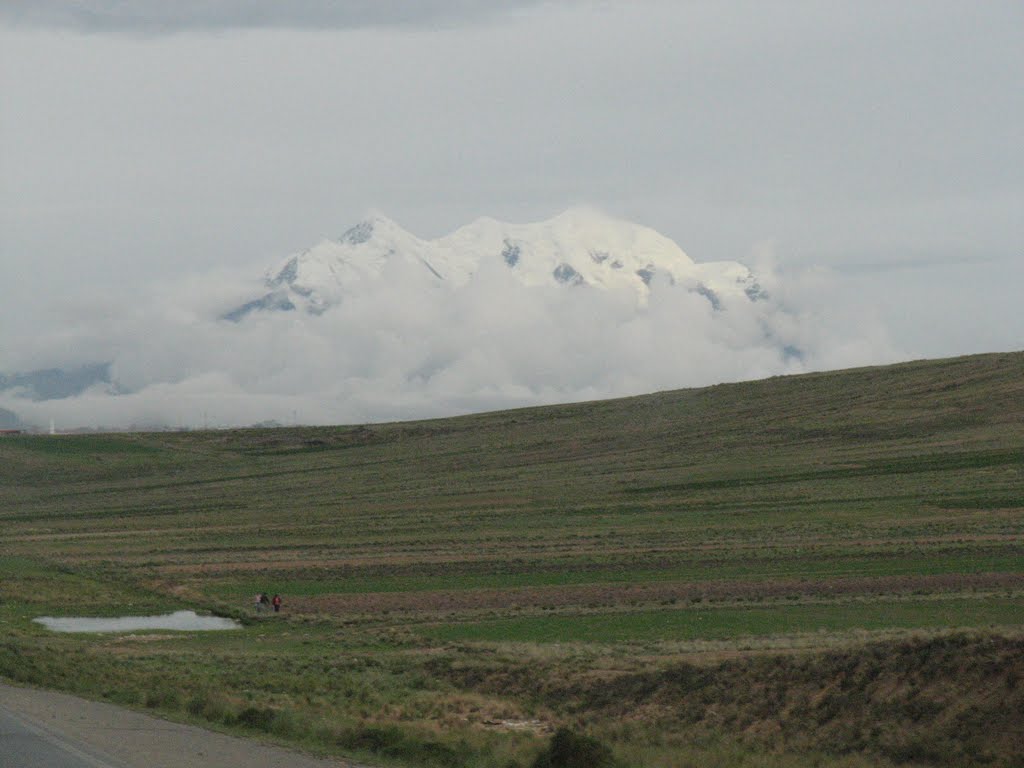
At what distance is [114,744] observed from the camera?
2125 cm

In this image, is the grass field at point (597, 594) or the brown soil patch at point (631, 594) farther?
the brown soil patch at point (631, 594)

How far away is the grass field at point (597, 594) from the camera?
24.4 meters

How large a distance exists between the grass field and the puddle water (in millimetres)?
1476

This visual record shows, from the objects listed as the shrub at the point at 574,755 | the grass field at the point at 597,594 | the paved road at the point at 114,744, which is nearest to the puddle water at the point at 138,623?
the grass field at the point at 597,594

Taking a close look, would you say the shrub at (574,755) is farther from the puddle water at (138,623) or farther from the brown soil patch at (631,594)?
the puddle water at (138,623)

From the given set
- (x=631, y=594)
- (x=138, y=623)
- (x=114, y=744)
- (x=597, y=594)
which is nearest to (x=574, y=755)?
(x=114, y=744)

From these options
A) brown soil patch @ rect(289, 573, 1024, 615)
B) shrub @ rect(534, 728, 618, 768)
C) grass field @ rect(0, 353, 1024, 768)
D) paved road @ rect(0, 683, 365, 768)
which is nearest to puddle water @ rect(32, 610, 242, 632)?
grass field @ rect(0, 353, 1024, 768)

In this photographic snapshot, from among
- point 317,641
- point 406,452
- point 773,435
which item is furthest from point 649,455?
point 317,641

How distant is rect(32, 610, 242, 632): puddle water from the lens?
2092 inches

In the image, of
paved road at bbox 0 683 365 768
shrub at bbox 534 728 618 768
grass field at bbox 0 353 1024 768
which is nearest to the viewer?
paved road at bbox 0 683 365 768

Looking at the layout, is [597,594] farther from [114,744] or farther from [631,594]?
[114,744]

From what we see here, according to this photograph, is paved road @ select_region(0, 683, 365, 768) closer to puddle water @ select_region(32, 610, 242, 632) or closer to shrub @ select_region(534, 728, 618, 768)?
shrub @ select_region(534, 728, 618, 768)

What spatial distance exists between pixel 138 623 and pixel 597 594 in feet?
63.3

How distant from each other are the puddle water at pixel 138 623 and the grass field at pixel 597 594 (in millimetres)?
1476
